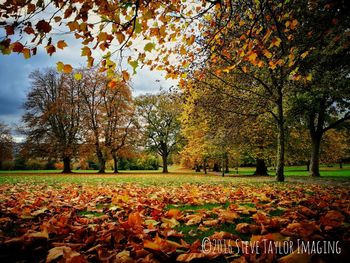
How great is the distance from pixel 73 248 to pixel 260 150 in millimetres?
24438

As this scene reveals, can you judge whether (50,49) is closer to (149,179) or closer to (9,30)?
(9,30)

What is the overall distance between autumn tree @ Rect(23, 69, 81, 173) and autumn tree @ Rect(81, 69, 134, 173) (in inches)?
55.1

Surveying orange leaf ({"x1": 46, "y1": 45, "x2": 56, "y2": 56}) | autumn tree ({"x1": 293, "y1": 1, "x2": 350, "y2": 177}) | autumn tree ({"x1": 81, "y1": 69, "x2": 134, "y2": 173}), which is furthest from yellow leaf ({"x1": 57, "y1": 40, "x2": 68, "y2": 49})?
autumn tree ({"x1": 81, "y1": 69, "x2": 134, "y2": 173})

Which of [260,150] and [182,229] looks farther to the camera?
[260,150]

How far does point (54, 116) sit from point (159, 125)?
1574 centimetres

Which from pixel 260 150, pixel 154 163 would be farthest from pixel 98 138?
pixel 154 163

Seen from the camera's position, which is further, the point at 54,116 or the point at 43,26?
the point at 54,116

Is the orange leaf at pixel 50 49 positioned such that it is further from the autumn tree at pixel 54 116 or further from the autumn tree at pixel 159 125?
the autumn tree at pixel 159 125

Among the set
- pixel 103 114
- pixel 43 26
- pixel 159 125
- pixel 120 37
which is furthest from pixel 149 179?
pixel 159 125

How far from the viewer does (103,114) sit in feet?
112

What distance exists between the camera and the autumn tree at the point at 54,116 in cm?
3131

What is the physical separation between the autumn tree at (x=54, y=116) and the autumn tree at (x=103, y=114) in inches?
55.1

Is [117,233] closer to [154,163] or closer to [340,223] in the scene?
[340,223]

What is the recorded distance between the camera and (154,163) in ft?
188
